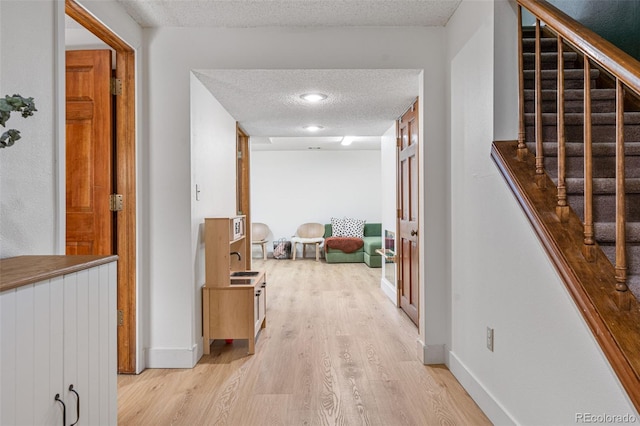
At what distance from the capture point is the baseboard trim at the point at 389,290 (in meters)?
4.40

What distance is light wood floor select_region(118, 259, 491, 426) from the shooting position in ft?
6.72

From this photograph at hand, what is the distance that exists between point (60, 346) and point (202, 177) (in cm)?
196

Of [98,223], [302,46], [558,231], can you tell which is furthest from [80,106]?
[558,231]

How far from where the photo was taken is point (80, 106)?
2.57 m

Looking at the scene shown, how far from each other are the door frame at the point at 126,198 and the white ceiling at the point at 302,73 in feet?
1.36

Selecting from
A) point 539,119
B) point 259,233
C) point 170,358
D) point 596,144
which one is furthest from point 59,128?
point 259,233

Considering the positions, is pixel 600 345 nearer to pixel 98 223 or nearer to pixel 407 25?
pixel 407 25

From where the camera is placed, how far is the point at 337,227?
26.8 feet

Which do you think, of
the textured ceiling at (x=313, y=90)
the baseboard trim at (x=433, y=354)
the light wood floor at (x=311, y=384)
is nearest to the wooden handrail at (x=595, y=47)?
the textured ceiling at (x=313, y=90)

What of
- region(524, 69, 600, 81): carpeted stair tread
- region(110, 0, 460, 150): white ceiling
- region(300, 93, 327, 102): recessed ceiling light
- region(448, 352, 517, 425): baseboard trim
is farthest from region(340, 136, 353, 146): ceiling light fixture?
region(448, 352, 517, 425): baseboard trim

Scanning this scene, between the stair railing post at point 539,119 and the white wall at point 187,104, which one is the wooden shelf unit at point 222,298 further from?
the stair railing post at point 539,119

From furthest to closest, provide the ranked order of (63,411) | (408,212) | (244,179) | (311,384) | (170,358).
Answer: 1. (244,179)
2. (408,212)
3. (170,358)
4. (311,384)
5. (63,411)

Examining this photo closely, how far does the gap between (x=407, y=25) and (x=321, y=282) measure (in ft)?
12.5

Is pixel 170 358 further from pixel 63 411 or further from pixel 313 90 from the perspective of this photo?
pixel 313 90
